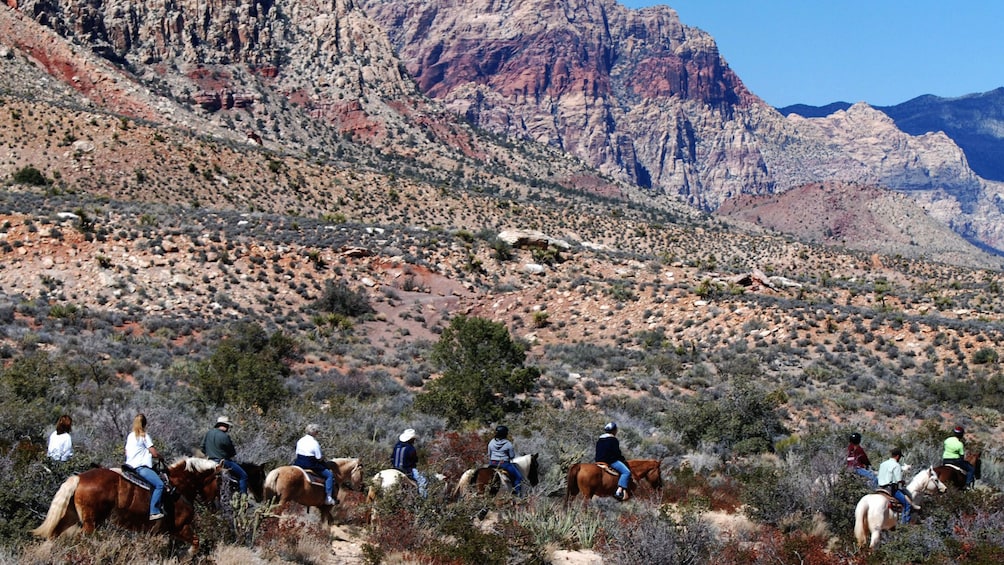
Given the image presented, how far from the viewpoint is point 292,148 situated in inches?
2975

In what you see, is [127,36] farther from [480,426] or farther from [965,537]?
[965,537]

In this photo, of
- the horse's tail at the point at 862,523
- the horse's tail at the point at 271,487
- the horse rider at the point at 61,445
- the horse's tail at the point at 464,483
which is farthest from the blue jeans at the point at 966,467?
the horse rider at the point at 61,445

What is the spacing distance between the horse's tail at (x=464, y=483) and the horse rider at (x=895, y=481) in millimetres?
5797

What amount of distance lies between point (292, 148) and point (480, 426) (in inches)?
2430

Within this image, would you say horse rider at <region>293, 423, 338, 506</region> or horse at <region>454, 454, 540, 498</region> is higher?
horse rider at <region>293, 423, 338, 506</region>

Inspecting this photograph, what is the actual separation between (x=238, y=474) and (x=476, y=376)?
11.5 meters

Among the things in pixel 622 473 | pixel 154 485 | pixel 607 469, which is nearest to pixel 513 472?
pixel 607 469

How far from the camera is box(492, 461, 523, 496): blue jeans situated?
12492 mm

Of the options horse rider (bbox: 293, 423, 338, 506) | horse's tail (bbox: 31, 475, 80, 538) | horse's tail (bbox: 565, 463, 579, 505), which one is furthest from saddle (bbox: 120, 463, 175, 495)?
horse's tail (bbox: 565, 463, 579, 505)

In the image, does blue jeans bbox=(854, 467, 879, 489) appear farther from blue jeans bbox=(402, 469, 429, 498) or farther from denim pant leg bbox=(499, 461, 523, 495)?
blue jeans bbox=(402, 469, 429, 498)

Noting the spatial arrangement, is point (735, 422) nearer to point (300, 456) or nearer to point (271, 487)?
point (300, 456)

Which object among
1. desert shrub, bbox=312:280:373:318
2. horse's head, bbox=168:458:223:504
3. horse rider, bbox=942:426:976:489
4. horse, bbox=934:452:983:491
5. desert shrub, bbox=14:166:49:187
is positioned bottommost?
desert shrub, bbox=312:280:373:318

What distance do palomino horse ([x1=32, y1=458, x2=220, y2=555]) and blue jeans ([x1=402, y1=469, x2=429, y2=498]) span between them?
3.04 meters

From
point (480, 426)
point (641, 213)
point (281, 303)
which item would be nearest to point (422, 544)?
point (480, 426)
